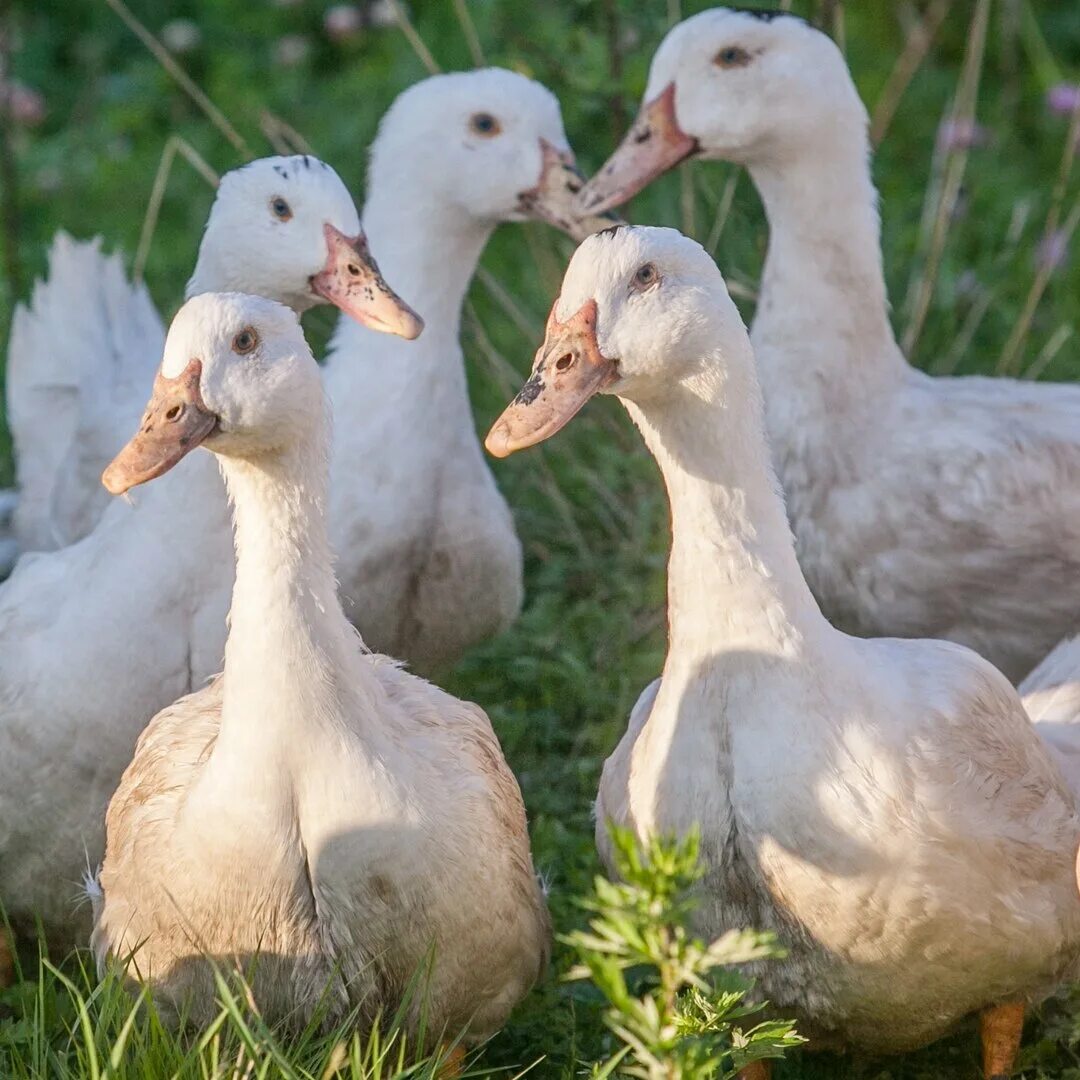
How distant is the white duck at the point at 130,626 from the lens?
13.9 feet

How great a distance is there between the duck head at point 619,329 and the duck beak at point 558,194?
4.60 ft

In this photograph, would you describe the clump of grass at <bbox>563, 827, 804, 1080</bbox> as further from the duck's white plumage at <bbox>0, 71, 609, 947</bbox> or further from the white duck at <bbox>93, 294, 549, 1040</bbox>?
the duck's white plumage at <bbox>0, 71, 609, 947</bbox>

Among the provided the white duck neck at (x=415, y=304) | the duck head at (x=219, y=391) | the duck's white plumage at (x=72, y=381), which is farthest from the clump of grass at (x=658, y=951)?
the duck's white plumage at (x=72, y=381)

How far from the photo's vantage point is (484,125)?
484 cm

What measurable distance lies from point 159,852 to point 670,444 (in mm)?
1112

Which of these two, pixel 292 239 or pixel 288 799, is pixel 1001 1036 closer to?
pixel 288 799

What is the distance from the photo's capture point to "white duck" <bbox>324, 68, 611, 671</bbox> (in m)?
4.69

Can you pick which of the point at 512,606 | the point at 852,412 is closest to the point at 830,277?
the point at 852,412

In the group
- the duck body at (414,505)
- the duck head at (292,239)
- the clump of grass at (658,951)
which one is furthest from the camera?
the duck body at (414,505)

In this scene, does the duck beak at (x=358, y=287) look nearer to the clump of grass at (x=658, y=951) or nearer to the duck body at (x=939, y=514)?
the duck body at (x=939, y=514)

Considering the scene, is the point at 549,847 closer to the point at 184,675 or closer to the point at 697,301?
the point at 184,675

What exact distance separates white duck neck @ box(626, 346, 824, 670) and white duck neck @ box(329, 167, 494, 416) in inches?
50.1

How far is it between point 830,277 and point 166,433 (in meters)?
1.92

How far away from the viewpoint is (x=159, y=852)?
11.9 ft
